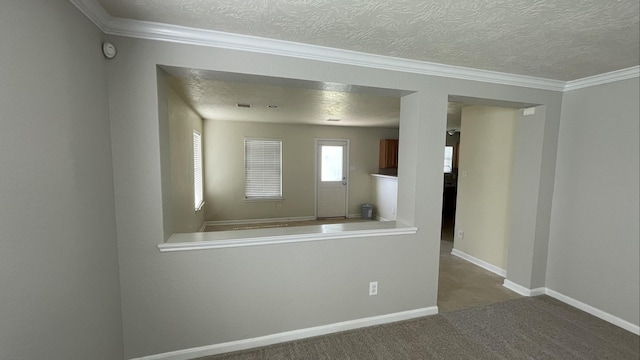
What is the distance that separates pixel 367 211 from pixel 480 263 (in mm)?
3161

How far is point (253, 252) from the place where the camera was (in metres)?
2.02

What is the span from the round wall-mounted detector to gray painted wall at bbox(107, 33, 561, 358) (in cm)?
4

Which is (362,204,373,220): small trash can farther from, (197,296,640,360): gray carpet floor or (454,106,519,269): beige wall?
(197,296,640,360): gray carpet floor

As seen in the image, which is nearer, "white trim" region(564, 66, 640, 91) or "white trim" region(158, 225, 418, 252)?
"white trim" region(158, 225, 418, 252)

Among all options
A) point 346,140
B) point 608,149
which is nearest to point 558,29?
point 608,149

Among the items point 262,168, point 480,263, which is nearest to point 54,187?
point 480,263

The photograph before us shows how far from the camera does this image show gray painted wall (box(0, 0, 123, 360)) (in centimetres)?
96

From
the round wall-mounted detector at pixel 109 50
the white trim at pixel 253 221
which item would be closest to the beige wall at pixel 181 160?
the round wall-mounted detector at pixel 109 50

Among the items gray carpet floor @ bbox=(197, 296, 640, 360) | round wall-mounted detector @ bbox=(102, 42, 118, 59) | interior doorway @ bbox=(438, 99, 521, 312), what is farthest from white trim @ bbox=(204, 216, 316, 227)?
round wall-mounted detector @ bbox=(102, 42, 118, 59)

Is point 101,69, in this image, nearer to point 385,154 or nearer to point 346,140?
point 346,140

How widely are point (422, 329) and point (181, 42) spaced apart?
2917 millimetres

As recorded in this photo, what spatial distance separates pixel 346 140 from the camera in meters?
6.63

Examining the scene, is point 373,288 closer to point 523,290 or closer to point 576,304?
point 523,290

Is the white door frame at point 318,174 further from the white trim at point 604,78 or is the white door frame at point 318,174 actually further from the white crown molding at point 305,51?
the white trim at point 604,78
